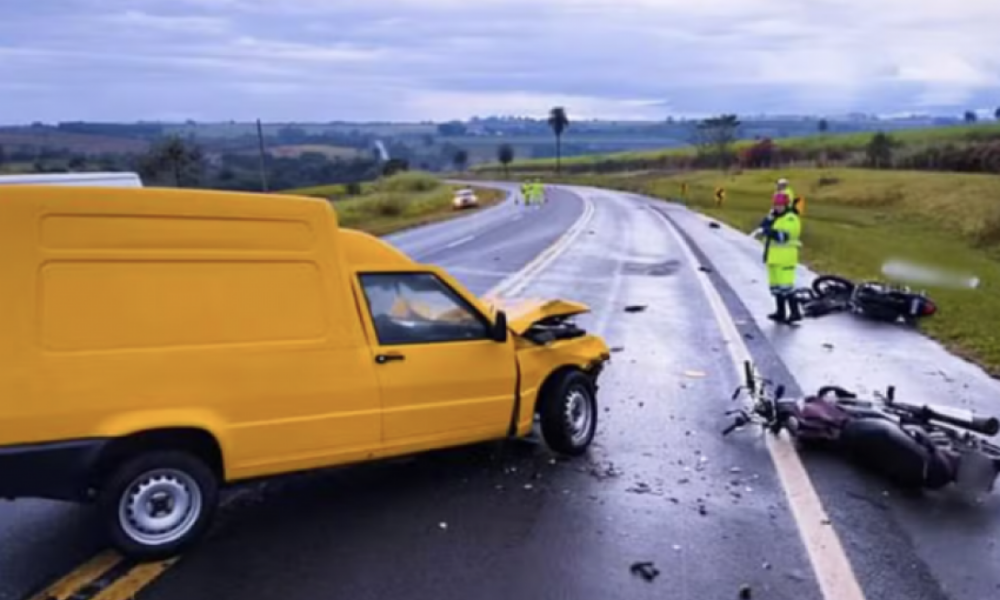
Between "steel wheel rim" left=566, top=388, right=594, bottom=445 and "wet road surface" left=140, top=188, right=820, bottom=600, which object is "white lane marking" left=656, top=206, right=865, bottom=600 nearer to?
"wet road surface" left=140, top=188, right=820, bottom=600

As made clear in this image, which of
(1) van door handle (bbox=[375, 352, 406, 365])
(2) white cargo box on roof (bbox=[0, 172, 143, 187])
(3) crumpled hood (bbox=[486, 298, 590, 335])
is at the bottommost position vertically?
(3) crumpled hood (bbox=[486, 298, 590, 335])

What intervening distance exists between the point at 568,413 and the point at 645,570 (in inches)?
84.3

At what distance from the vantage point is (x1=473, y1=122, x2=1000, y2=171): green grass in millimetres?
91625

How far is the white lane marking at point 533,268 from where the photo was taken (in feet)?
55.2

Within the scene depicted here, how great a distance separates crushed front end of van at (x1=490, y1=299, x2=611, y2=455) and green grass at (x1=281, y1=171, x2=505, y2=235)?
27128 mm

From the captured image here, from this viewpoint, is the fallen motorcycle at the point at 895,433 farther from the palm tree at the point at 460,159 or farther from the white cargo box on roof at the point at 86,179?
the palm tree at the point at 460,159

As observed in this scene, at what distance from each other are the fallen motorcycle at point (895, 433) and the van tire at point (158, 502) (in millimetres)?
4131

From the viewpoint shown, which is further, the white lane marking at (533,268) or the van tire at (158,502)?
the white lane marking at (533,268)

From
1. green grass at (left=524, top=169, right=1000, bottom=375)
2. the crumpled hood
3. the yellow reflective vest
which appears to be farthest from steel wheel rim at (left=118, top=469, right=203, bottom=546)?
the yellow reflective vest

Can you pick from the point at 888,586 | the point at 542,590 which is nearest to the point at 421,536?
the point at 542,590

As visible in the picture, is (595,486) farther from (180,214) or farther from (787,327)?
(787,327)

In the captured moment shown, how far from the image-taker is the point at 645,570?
16.3 ft

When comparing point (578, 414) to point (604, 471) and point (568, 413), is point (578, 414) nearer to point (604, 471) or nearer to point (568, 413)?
point (568, 413)

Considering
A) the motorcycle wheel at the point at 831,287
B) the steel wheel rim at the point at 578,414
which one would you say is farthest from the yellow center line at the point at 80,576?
the motorcycle wheel at the point at 831,287
